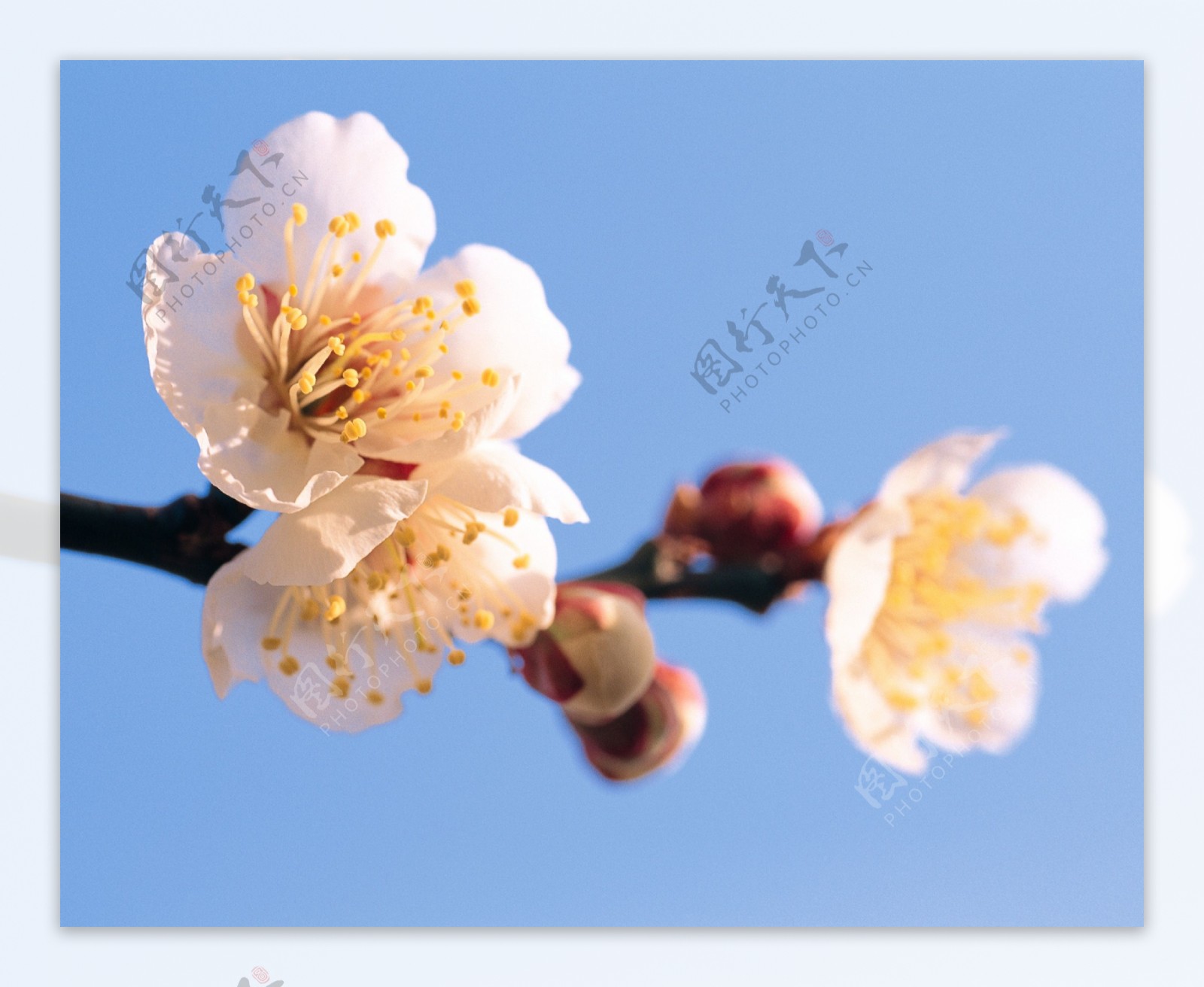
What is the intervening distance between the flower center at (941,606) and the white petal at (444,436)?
435 mm

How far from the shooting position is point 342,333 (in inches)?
51.4

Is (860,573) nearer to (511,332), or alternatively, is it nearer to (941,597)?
(941,597)

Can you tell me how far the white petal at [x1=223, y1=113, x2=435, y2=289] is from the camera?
129cm

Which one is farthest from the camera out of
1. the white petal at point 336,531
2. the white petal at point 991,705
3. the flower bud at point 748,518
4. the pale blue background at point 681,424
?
the pale blue background at point 681,424

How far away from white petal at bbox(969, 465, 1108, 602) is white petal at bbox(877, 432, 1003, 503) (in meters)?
0.05

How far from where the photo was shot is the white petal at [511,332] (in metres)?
1.30

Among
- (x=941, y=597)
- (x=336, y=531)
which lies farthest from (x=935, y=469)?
(x=336, y=531)

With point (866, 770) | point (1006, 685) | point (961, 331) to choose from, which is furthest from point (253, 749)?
point (961, 331)

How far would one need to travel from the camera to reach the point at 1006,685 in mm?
1488

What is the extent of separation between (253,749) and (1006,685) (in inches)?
36.0

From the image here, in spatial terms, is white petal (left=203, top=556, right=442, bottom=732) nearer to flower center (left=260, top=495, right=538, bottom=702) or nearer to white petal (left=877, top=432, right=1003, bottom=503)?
flower center (left=260, top=495, right=538, bottom=702)
